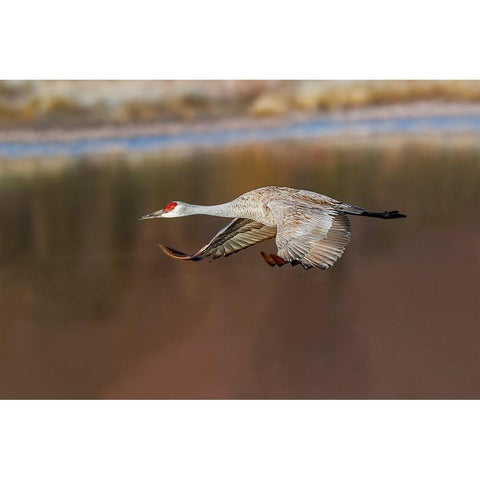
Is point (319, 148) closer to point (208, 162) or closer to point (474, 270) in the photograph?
point (208, 162)

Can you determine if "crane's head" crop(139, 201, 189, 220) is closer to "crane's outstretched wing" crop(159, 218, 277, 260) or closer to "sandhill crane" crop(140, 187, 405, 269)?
"sandhill crane" crop(140, 187, 405, 269)

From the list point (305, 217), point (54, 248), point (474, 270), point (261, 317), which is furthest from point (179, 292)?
point (474, 270)

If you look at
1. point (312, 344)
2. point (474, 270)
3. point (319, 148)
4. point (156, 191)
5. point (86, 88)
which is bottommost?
point (312, 344)

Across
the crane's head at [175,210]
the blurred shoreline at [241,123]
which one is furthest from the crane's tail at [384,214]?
the crane's head at [175,210]

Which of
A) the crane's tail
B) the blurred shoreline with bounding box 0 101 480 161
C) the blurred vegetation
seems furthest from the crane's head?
the crane's tail

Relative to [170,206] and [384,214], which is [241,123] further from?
[384,214]

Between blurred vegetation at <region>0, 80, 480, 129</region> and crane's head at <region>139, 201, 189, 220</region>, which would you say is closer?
crane's head at <region>139, 201, 189, 220</region>

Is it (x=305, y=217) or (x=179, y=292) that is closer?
(x=305, y=217)

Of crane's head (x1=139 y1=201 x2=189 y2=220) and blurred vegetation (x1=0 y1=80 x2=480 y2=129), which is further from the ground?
blurred vegetation (x1=0 y1=80 x2=480 y2=129)
